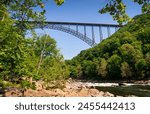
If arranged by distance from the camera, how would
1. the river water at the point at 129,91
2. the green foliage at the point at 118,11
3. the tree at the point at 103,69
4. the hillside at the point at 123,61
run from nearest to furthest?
the green foliage at the point at 118,11
the river water at the point at 129,91
the hillside at the point at 123,61
the tree at the point at 103,69

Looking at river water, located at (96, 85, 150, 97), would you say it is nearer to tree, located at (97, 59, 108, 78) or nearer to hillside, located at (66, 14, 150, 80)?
hillside, located at (66, 14, 150, 80)

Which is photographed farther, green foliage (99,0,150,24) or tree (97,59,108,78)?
tree (97,59,108,78)

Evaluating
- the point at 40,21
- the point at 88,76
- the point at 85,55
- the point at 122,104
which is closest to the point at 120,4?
the point at 122,104

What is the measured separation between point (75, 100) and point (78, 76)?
110m

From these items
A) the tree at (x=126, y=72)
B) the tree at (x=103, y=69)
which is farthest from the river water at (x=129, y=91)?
the tree at (x=103, y=69)

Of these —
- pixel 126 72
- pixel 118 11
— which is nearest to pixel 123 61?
pixel 126 72

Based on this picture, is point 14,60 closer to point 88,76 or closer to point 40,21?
point 40,21

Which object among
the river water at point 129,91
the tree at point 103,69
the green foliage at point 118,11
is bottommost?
the river water at point 129,91

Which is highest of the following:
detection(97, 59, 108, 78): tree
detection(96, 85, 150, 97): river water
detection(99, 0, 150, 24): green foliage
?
detection(97, 59, 108, 78): tree

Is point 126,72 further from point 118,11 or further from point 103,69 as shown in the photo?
point 118,11

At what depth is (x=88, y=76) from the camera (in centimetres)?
11112

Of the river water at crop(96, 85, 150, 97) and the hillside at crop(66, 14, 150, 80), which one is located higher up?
the hillside at crop(66, 14, 150, 80)

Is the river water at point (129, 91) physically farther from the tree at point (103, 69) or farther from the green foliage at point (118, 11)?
the tree at point (103, 69)

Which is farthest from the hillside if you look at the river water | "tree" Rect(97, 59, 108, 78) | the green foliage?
the green foliage
